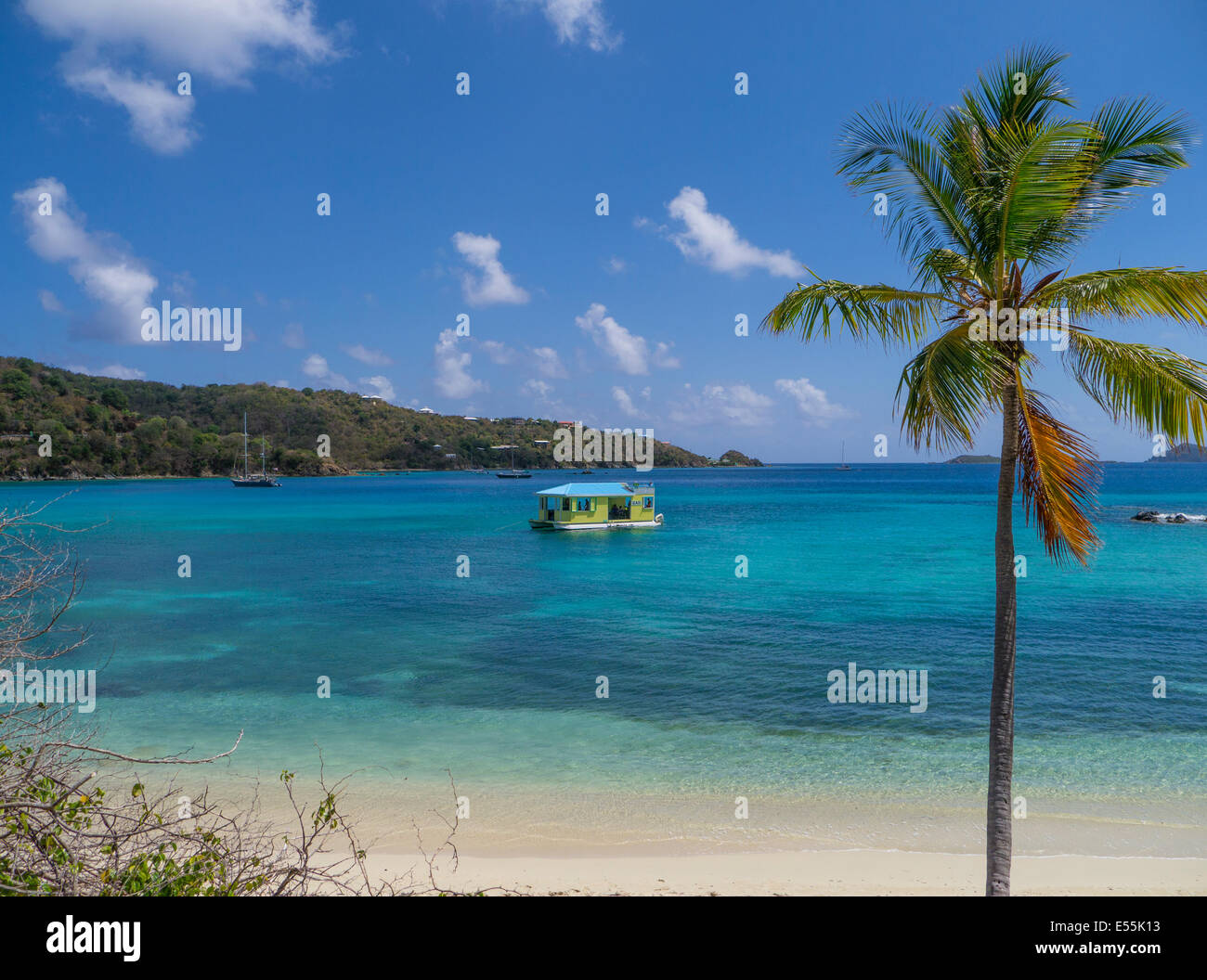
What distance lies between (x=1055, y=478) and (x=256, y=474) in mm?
152498

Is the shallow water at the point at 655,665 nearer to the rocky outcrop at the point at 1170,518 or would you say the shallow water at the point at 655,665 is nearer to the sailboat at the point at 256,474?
the rocky outcrop at the point at 1170,518

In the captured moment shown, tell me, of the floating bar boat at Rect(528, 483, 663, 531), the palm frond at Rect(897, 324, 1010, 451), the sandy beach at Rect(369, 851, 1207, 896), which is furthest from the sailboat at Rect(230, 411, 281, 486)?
the palm frond at Rect(897, 324, 1010, 451)

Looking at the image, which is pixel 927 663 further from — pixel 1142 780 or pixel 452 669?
pixel 452 669

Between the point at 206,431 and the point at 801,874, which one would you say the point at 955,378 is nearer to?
the point at 801,874

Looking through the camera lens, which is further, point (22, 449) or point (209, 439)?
point (209, 439)

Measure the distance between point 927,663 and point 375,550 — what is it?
3113 cm

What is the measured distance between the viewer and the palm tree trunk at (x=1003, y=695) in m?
5.29

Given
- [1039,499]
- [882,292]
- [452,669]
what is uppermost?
[882,292]

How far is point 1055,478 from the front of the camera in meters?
4.68

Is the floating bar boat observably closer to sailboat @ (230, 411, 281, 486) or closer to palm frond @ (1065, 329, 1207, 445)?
palm frond @ (1065, 329, 1207, 445)

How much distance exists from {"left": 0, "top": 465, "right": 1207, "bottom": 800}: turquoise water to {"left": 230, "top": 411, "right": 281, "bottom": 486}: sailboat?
88165 millimetres
